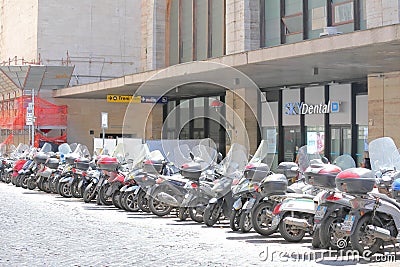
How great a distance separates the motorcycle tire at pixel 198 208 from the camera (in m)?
14.0

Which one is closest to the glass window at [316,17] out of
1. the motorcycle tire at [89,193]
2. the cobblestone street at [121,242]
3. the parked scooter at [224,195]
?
the motorcycle tire at [89,193]

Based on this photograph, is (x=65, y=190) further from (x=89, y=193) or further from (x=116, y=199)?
(x=116, y=199)

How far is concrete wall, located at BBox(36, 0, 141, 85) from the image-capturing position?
1679 inches

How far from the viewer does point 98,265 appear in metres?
8.79

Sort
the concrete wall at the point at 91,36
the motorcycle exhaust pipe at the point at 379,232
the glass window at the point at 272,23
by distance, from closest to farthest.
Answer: the motorcycle exhaust pipe at the point at 379,232
the glass window at the point at 272,23
the concrete wall at the point at 91,36

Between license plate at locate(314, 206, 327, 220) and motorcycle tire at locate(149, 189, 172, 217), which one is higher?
license plate at locate(314, 206, 327, 220)

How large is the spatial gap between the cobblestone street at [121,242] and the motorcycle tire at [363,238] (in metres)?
0.39

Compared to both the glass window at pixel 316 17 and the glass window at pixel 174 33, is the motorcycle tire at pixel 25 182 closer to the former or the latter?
the glass window at pixel 316 17

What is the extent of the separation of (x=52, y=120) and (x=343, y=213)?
30.6 metres

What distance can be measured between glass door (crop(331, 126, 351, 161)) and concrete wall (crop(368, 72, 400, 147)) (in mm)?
2183

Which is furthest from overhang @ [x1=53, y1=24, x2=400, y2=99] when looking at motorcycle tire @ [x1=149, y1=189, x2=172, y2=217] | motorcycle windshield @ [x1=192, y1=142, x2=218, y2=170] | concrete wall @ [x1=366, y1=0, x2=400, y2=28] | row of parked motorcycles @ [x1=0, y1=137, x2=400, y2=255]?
motorcycle tire @ [x1=149, y1=189, x2=172, y2=217]

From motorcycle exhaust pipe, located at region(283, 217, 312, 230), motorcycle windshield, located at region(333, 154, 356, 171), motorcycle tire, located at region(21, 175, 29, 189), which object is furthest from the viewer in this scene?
motorcycle tire, located at region(21, 175, 29, 189)

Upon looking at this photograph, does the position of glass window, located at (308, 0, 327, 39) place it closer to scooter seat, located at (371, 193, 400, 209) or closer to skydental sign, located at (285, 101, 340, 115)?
skydental sign, located at (285, 101, 340, 115)

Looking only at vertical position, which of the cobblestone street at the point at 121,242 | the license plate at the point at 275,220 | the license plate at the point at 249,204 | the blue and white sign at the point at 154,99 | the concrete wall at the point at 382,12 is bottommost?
the cobblestone street at the point at 121,242
